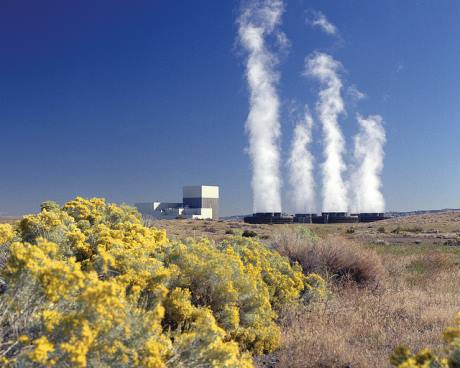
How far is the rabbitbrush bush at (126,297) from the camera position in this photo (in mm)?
3121

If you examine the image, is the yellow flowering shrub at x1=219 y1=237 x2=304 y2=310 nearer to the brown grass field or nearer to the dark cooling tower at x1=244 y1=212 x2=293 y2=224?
the brown grass field

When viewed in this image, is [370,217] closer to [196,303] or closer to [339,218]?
[339,218]

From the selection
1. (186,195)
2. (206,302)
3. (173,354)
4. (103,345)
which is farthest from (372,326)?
(186,195)

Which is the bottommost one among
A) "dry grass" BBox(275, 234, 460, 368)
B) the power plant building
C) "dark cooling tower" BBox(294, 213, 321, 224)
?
"dry grass" BBox(275, 234, 460, 368)

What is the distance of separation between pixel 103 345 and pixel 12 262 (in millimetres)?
1000

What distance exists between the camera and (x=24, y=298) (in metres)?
3.52

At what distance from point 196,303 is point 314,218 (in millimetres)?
79521

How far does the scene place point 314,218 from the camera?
83562 millimetres

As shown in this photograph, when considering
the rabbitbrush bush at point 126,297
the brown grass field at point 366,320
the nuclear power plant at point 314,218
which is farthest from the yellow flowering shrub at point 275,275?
the nuclear power plant at point 314,218

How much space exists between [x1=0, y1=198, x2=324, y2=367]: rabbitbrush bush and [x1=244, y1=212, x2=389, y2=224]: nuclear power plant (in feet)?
222

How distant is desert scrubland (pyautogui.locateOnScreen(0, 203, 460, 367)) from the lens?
3.24 metres

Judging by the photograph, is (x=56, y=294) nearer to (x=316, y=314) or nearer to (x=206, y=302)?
(x=206, y=302)

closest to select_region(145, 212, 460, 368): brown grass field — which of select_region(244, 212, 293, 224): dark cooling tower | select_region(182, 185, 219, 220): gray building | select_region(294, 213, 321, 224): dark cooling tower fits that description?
select_region(244, 212, 293, 224): dark cooling tower

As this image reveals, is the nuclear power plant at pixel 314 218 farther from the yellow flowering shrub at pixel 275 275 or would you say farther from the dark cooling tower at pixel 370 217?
the yellow flowering shrub at pixel 275 275
